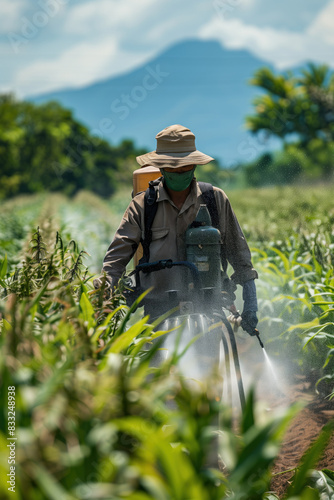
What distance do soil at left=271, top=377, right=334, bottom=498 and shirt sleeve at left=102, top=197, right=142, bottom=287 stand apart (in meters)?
1.49

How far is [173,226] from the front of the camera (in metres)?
3.32

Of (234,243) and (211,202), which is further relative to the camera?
(234,243)

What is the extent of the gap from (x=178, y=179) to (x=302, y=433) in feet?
6.60

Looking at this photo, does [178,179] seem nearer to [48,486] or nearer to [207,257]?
[207,257]

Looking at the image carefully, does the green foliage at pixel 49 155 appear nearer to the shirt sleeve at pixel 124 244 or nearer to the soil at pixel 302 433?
the soil at pixel 302 433

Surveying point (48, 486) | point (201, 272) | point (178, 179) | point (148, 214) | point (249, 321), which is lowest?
point (249, 321)

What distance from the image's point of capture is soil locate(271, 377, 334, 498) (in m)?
3.32

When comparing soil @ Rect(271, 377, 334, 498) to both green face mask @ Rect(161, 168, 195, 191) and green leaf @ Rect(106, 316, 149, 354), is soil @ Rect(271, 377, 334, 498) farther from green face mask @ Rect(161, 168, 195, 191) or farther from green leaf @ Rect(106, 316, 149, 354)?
green face mask @ Rect(161, 168, 195, 191)

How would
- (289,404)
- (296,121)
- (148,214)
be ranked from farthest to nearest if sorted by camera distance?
(296,121) → (289,404) → (148,214)

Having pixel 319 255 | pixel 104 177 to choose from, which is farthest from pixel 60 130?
pixel 319 255

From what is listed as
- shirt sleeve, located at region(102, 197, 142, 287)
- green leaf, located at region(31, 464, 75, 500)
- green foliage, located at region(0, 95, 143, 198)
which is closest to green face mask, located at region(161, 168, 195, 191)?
shirt sleeve, located at region(102, 197, 142, 287)

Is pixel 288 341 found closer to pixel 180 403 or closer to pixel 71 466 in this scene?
pixel 180 403

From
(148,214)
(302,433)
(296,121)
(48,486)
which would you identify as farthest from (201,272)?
(296,121)

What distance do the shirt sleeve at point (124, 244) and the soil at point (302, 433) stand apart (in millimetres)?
1488
